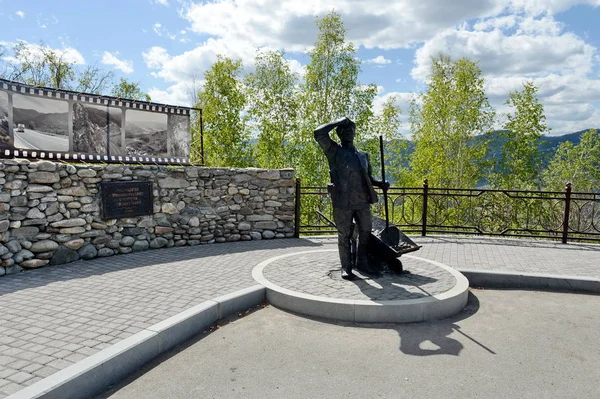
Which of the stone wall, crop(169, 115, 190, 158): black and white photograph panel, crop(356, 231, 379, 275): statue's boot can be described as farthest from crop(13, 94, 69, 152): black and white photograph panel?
crop(356, 231, 379, 275): statue's boot

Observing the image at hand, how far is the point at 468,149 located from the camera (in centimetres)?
2223

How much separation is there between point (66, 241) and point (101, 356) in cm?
418

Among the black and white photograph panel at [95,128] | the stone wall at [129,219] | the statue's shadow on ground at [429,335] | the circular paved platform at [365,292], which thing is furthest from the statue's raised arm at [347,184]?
the black and white photograph panel at [95,128]

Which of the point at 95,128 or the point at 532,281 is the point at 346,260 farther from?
the point at 95,128

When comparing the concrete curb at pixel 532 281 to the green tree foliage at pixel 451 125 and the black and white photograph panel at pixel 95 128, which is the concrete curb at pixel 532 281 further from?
the green tree foliage at pixel 451 125

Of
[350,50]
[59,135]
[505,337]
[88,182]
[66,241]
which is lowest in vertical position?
[505,337]

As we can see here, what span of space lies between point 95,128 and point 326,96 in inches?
591

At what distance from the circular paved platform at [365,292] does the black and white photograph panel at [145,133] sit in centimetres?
395

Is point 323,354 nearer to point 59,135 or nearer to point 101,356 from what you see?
point 101,356

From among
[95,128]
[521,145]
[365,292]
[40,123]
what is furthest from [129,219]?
[521,145]

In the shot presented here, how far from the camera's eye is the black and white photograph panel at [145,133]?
26.9 ft

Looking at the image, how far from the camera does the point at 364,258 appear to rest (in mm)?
5934

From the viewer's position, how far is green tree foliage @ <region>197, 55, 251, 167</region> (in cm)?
2192

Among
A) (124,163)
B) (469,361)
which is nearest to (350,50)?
(124,163)
